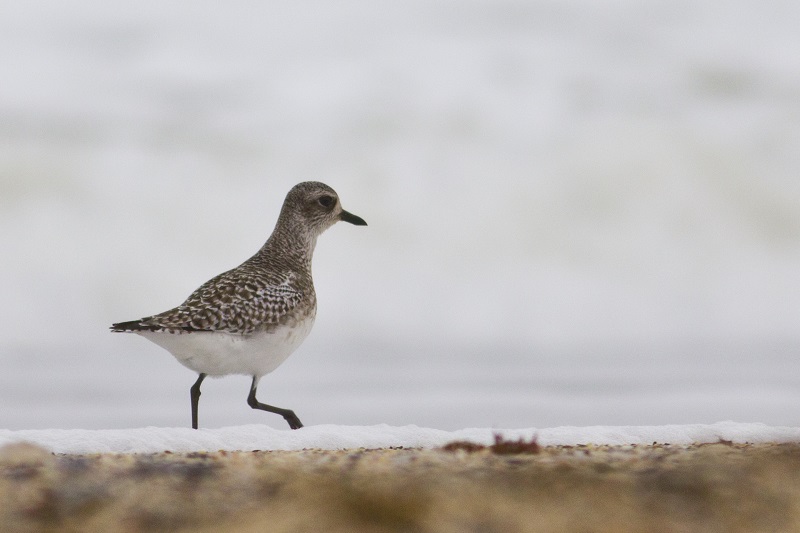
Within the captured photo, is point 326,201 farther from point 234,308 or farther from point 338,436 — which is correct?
point 338,436

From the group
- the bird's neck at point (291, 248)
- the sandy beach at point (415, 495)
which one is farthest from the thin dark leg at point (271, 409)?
Answer: the sandy beach at point (415, 495)

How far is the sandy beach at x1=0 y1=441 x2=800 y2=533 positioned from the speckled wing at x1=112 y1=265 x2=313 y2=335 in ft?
13.9

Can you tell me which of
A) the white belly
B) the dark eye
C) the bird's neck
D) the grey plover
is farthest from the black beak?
the white belly

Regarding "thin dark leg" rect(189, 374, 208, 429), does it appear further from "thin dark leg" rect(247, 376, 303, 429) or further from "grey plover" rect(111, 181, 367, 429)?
"thin dark leg" rect(247, 376, 303, 429)

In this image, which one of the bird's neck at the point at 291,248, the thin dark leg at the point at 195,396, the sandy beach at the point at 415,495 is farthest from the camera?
the bird's neck at the point at 291,248

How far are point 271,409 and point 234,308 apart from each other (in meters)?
1.35

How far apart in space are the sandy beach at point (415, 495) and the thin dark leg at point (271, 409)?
5.11 m

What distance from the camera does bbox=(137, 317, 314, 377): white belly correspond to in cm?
840

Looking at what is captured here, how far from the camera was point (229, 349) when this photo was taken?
8.53 metres

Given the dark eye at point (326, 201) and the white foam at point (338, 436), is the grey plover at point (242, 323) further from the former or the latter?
the white foam at point (338, 436)

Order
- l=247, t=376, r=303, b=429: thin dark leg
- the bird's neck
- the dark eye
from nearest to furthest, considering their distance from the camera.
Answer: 1. l=247, t=376, r=303, b=429: thin dark leg
2. the bird's neck
3. the dark eye

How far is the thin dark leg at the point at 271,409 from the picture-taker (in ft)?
30.6

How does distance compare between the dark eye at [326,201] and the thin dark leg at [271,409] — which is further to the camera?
the dark eye at [326,201]

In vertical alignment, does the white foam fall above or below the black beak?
below
